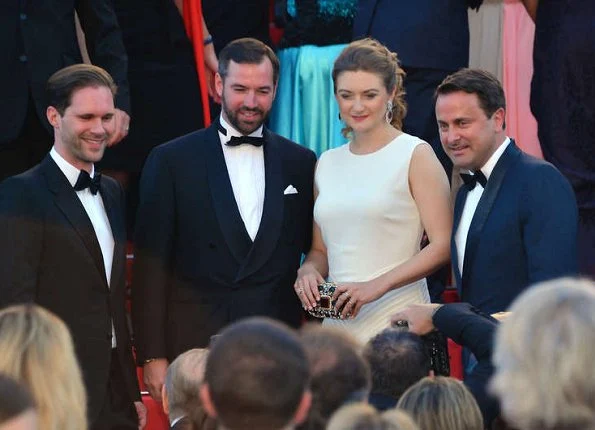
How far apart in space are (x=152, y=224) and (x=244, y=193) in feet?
1.28

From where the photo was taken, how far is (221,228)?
566 centimetres

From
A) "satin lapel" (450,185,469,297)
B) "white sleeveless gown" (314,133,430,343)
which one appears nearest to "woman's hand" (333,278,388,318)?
"white sleeveless gown" (314,133,430,343)

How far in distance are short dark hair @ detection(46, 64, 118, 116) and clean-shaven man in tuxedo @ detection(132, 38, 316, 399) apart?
0.40 m

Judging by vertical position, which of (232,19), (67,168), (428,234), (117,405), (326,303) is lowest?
(117,405)

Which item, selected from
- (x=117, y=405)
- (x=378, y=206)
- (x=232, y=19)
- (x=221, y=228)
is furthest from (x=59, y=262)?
(x=232, y=19)

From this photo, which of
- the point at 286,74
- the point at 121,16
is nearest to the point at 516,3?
the point at 286,74

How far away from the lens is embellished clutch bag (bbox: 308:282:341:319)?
215 inches

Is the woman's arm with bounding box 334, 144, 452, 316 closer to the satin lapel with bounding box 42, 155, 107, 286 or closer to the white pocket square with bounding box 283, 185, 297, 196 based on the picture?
the white pocket square with bounding box 283, 185, 297, 196

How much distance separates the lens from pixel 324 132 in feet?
23.1

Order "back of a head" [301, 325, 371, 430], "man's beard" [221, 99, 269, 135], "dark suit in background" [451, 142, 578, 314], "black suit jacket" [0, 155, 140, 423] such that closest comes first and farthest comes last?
1. "back of a head" [301, 325, 371, 430]
2. "dark suit in background" [451, 142, 578, 314]
3. "black suit jacket" [0, 155, 140, 423]
4. "man's beard" [221, 99, 269, 135]

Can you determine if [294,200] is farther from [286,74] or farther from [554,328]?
[554,328]

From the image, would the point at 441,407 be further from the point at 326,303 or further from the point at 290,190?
the point at 290,190

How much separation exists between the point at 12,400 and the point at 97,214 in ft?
8.29

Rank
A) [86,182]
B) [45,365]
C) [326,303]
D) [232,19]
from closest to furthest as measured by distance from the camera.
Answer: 1. [45,365]
2. [86,182]
3. [326,303]
4. [232,19]
